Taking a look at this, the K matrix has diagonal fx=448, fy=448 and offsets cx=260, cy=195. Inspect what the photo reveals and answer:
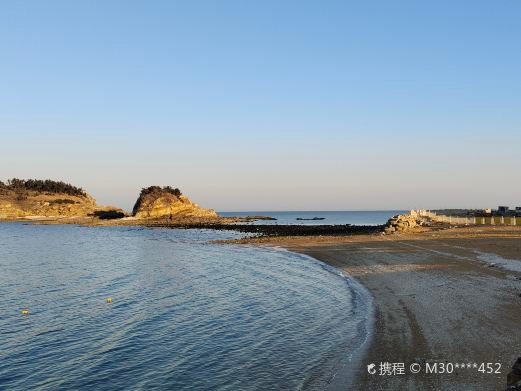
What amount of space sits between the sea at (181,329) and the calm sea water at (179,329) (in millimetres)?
38

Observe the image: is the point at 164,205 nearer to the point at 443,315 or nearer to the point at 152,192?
the point at 152,192

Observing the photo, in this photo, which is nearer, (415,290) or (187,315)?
(187,315)

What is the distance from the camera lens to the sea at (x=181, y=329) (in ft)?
38.3

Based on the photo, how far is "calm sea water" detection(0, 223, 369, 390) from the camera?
11.7 metres

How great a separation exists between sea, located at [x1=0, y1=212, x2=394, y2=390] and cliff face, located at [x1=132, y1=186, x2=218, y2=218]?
129215mm

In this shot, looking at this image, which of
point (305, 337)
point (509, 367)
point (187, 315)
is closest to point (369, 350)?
point (305, 337)

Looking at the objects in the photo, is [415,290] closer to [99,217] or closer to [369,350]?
[369,350]

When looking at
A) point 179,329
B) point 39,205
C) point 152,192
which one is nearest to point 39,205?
point 39,205

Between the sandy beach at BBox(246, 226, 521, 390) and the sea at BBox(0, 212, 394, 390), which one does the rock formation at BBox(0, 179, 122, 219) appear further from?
the sandy beach at BBox(246, 226, 521, 390)

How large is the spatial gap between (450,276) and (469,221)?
4997cm

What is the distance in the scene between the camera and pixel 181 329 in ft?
54.6

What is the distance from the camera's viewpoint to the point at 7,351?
1409 cm

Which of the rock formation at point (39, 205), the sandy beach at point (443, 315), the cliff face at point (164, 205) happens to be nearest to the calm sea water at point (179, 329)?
the sandy beach at point (443, 315)

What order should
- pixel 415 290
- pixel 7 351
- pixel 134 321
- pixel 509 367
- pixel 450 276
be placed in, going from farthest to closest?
pixel 450 276 < pixel 415 290 < pixel 134 321 < pixel 7 351 < pixel 509 367
